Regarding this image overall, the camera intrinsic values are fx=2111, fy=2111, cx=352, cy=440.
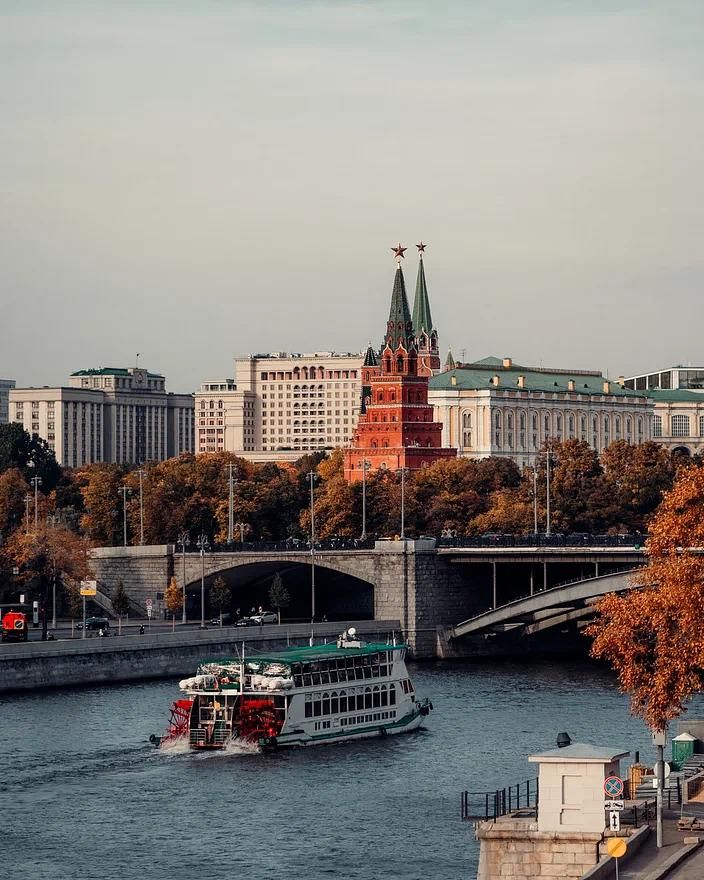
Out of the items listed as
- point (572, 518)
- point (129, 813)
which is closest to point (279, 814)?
point (129, 813)

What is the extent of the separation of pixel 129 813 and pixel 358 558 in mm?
59820

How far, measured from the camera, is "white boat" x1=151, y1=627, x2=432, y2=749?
286ft

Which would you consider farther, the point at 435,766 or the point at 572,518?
the point at 572,518

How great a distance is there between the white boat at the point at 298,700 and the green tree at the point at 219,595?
139 feet

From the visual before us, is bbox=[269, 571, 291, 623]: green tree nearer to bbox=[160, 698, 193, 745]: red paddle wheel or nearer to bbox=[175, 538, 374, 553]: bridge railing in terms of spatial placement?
bbox=[175, 538, 374, 553]: bridge railing

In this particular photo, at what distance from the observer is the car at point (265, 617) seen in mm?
130550

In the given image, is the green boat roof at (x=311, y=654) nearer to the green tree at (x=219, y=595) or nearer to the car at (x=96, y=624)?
the car at (x=96, y=624)

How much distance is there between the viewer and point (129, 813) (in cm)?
7106

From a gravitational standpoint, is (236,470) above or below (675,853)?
above

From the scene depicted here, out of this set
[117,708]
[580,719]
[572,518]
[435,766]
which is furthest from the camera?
[572,518]

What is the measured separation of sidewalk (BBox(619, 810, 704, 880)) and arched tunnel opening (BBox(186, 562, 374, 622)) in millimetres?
86488

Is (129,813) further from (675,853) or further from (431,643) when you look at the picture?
(431,643)

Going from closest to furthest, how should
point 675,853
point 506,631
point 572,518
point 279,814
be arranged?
point 675,853
point 279,814
point 506,631
point 572,518

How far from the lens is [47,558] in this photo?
13238cm
